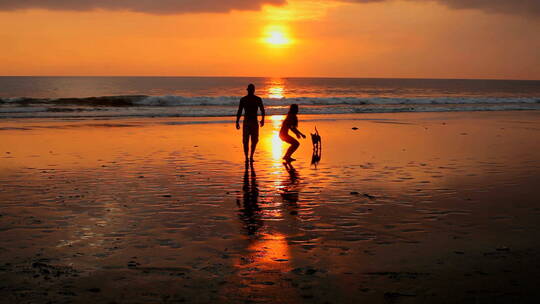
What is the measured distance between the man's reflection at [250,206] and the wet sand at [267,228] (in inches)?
1.6

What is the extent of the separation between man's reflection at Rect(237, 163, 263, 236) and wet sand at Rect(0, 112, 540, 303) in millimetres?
40

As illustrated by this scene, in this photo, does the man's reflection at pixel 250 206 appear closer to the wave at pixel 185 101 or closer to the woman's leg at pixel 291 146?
the woman's leg at pixel 291 146

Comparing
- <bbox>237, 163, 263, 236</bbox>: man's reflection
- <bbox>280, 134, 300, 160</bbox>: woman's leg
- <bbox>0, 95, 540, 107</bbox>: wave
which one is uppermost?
<bbox>0, 95, 540, 107</bbox>: wave

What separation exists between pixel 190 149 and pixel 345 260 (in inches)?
404

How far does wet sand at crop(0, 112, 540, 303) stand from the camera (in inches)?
183

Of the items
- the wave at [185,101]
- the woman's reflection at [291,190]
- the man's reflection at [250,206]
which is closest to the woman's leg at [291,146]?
the woman's reflection at [291,190]

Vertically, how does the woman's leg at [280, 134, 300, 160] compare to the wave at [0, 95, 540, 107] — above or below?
below

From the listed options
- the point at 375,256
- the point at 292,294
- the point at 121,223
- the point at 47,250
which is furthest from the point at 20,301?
the point at 375,256

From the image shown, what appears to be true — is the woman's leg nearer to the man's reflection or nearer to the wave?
the man's reflection

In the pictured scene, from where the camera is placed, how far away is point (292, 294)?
4.48m

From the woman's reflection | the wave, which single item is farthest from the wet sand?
the wave

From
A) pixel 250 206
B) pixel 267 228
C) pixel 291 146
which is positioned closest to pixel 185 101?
pixel 291 146

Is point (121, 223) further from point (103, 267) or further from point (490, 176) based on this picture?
point (490, 176)

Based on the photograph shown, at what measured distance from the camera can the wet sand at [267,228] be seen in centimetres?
464
